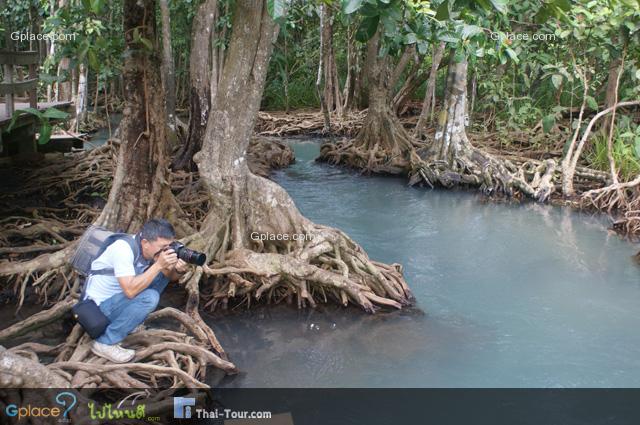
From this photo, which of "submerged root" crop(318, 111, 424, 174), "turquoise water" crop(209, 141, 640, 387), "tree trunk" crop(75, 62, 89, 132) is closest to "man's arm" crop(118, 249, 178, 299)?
"turquoise water" crop(209, 141, 640, 387)

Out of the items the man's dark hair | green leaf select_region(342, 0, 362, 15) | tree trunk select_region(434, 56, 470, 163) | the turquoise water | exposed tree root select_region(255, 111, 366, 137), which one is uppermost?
green leaf select_region(342, 0, 362, 15)

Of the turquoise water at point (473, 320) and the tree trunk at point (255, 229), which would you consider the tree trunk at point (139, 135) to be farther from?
the turquoise water at point (473, 320)

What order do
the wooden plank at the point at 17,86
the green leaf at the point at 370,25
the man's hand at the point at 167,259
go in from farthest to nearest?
the wooden plank at the point at 17,86
the man's hand at the point at 167,259
the green leaf at the point at 370,25

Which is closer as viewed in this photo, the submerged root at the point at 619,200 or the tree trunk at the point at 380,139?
the submerged root at the point at 619,200

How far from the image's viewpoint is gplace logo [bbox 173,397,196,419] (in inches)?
143

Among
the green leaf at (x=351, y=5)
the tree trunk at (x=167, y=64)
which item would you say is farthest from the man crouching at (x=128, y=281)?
the tree trunk at (x=167, y=64)

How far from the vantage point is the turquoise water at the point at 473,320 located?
179 inches

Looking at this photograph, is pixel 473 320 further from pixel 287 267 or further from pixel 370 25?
pixel 370 25

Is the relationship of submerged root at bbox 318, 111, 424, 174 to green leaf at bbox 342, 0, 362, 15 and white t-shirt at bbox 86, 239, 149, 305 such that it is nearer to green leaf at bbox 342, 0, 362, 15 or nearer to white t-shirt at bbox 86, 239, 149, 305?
white t-shirt at bbox 86, 239, 149, 305

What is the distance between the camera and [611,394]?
171 inches

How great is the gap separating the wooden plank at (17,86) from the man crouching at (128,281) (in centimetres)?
325

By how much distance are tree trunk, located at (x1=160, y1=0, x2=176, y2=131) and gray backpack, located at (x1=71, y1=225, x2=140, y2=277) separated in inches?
227

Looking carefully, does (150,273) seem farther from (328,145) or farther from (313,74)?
(313,74)

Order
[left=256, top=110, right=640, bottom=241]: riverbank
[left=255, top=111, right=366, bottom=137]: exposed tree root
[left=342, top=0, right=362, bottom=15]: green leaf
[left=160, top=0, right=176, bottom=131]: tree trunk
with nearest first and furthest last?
[left=342, top=0, right=362, bottom=15]: green leaf
[left=256, top=110, right=640, bottom=241]: riverbank
[left=160, top=0, right=176, bottom=131]: tree trunk
[left=255, top=111, right=366, bottom=137]: exposed tree root
